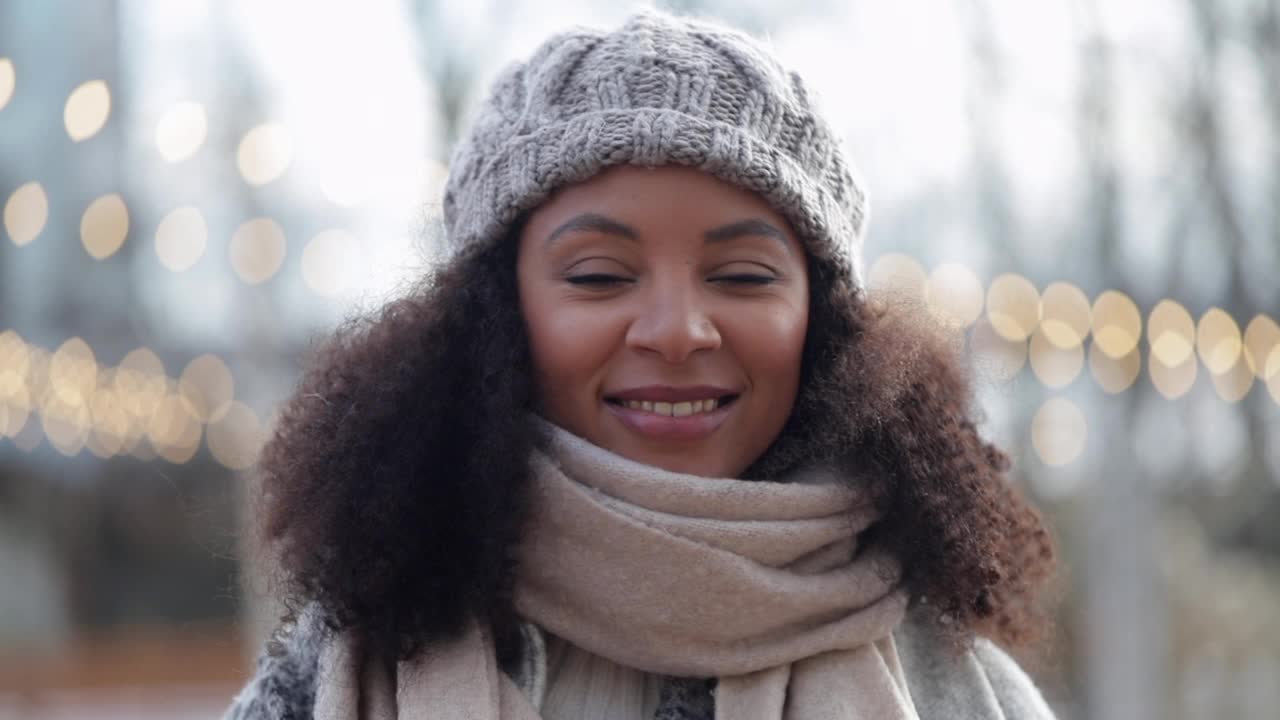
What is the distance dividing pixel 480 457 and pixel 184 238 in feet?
18.0

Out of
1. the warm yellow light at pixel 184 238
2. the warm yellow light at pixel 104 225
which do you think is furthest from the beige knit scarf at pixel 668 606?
the warm yellow light at pixel 104 225

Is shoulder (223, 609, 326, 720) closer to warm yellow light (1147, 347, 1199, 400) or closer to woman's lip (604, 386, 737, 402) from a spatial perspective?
woman's lip (604, 386, 737, 402)

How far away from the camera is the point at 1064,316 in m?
6.00

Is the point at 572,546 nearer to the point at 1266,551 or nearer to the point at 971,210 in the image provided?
the point at 971,210

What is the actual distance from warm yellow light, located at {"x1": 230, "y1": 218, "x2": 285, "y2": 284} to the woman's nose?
5117 mm

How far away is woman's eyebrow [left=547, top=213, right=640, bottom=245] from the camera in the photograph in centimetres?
190

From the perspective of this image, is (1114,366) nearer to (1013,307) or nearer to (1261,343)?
(1013,307)

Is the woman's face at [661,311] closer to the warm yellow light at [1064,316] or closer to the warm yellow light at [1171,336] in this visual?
the warm yellow light at [1064,316]

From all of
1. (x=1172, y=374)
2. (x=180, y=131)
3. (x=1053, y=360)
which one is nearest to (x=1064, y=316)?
(x=1053, y=360)

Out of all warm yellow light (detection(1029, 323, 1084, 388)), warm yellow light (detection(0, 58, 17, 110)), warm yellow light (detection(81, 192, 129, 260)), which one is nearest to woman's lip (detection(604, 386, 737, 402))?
warm yellow light (detection(1029, 323, 1084, 388))

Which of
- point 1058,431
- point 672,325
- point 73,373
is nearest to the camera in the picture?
point 672,325

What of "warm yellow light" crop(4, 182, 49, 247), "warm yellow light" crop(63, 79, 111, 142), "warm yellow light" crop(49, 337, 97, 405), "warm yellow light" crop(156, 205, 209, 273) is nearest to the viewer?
"warm yellow light" crop(63, 79, 111, 142)

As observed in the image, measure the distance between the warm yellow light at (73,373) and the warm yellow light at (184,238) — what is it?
6.41 ft

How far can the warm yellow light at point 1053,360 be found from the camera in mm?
5965
